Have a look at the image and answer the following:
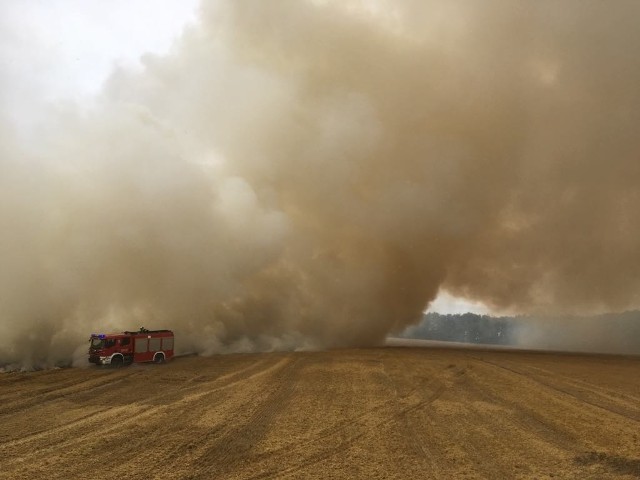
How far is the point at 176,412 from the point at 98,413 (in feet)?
7.58

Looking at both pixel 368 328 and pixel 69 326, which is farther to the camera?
pixel 368 328

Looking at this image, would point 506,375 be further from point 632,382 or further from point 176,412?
point 176,412

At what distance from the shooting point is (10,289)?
1073 inches

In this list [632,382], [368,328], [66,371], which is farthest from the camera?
[368,328]

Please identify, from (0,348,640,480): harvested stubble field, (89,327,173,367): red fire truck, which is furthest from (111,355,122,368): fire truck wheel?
(0,348,640,480): harvested stubble field

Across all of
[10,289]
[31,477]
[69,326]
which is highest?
[10,289]

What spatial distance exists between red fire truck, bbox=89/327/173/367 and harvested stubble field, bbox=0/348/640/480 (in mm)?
2986

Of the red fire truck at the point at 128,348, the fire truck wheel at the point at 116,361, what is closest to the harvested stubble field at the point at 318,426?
the red fire truck at the point at 128,348

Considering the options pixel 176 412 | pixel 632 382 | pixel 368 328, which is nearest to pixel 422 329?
pixel 368 328

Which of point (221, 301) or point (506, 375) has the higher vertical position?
point (221, 301)

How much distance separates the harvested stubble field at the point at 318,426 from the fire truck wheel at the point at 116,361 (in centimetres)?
320

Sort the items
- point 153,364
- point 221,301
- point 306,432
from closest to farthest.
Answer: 1. point 306,432
2. point 153,364
3. point 221,301

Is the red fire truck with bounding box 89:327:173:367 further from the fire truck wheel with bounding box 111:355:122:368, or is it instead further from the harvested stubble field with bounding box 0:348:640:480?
the harvested stubble field with bounding box 0:348:640:480

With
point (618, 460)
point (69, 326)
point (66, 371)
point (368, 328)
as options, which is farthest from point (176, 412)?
point (368, 328)
